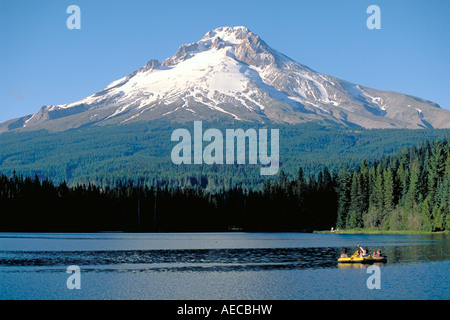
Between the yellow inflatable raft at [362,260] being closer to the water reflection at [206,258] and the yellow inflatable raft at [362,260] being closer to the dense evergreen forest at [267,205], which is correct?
the water reflection at [206,258]

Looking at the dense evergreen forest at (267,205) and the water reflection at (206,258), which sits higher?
the dense evergreen forest at (267,205)

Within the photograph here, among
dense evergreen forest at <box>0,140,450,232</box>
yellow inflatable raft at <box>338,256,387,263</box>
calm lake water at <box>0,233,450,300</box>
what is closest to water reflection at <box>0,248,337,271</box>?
calm lake water at <box>0,233,450,300</box>

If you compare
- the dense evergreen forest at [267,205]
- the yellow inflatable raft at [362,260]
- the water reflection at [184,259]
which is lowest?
the water reflection at [184,259]

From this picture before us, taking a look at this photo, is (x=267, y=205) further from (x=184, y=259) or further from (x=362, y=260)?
(x=362, y=260)

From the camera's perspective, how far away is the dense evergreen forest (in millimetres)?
133750

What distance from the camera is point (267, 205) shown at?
17550 cm

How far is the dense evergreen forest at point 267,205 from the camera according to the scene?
13375cm

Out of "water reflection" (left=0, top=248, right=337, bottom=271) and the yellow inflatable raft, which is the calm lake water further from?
the yellow inflatable raft

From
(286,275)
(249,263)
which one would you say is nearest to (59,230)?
(249,263)

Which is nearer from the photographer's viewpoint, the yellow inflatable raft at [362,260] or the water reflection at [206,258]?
the water reflection at [206,258]

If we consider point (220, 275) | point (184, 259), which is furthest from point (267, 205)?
point (220, 275)

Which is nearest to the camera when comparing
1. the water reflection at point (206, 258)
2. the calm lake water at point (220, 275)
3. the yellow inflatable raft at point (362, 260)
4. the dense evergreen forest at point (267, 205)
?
the calm lake water at point (220, 275)

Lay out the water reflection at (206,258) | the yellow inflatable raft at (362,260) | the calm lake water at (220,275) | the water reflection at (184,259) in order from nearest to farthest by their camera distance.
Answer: the calm lake water at (220,275), the water reflection at (206,258), the water reflection at (184,259), the yellow inflatable raft at (362,260)

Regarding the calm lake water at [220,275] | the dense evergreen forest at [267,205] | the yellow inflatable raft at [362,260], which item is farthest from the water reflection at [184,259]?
the dense evergreen forest at [267,205]
